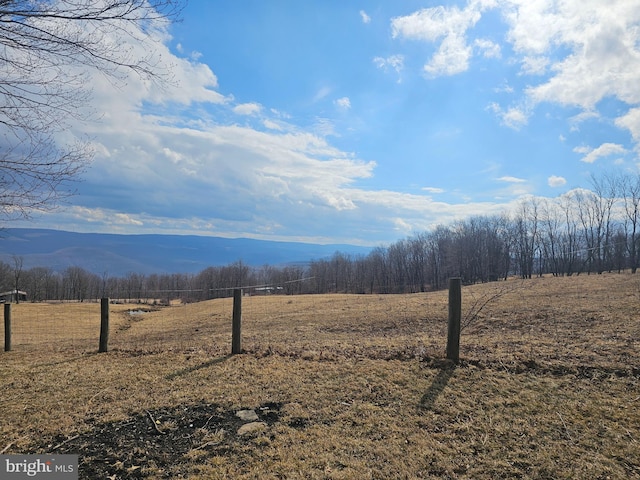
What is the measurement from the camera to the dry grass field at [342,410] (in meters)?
3.11

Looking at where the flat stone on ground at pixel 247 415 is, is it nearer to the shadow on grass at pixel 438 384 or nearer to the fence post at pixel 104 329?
the shadow on grass at pixel 438 384

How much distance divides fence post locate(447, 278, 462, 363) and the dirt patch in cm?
311

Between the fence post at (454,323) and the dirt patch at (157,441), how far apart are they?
3.11m

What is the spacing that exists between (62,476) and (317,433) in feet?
7.56

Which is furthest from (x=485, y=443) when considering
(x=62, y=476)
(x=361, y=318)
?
(x=361, y=318)

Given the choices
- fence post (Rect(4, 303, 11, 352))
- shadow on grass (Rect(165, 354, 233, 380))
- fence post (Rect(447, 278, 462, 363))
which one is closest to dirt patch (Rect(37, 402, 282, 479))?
shadow on grass (Rect(165, 354, 233, 380))

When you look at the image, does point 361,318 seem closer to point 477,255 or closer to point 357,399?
point 357,399

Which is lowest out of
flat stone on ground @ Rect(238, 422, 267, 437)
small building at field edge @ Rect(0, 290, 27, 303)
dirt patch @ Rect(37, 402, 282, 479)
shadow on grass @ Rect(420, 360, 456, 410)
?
small building at field edge @ Rect(0, 290, 27, 303)

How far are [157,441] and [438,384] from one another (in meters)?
3.63

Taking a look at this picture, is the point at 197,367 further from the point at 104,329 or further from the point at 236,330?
the point at 104,329

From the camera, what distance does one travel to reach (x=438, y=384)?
4918mm

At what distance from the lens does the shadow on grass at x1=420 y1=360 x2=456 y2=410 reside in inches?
172

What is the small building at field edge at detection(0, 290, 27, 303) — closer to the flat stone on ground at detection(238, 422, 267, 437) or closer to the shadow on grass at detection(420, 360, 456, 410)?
the flat stone on ground at detection(238, 422, 267, 437)

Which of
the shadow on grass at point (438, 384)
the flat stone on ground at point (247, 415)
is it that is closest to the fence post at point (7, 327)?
the flat stone on ground at point (247, 415)
